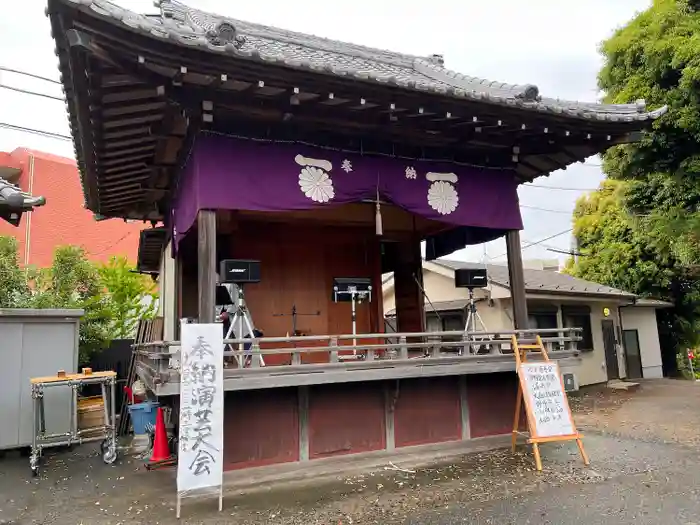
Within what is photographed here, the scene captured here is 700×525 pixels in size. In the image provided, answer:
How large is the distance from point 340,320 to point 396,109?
3.92m

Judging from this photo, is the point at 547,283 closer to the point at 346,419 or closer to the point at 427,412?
the point at 427,412

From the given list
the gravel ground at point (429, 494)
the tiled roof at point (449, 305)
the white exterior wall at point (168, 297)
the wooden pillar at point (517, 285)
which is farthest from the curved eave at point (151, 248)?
the wooden pillar at point (517, 285)

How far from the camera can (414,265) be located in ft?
31.4

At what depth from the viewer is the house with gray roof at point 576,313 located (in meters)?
13.0

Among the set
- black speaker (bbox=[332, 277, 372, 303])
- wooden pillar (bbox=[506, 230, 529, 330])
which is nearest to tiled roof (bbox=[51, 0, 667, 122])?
wooden pillar (bbox=[506, 230, 529, 330])

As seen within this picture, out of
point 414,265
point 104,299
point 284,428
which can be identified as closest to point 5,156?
point 104,299

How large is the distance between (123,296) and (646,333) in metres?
16.5

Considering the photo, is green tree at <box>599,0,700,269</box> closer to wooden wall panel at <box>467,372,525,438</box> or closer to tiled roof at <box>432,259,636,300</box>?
tiled roof at <box>432,259,636,300</box>

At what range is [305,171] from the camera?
239 inches

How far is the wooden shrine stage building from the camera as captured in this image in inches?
191

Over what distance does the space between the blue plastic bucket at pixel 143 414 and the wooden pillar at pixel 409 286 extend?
182 inches

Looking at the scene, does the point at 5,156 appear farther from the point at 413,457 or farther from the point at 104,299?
the point at 413,457

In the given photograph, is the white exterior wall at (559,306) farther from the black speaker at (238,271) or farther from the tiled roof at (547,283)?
the black speaker at (238,271)

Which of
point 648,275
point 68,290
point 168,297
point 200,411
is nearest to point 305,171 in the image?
point 200,411
